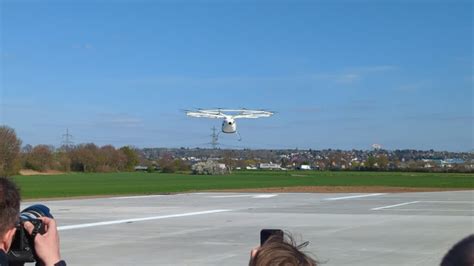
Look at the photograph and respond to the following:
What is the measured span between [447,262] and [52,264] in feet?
5.00

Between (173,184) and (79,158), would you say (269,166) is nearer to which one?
(79,158)

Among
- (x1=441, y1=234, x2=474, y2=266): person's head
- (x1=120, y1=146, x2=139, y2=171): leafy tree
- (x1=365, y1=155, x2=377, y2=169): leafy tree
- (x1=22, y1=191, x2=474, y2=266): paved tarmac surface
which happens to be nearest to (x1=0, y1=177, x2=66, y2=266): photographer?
(x1=441, y1=234, x2=474, y2=266): person's head

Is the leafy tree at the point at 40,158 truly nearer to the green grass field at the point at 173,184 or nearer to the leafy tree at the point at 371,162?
the green grass field at the point at 173,184

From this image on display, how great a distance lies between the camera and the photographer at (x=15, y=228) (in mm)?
2900

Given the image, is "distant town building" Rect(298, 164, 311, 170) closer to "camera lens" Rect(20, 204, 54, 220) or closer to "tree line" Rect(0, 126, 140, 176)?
"tree line" Rect(0, 126, 140, 176)

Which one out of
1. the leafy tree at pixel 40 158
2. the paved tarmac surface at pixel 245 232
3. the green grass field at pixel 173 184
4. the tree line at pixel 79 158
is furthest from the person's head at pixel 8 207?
the leafy tree at pixel 40 158

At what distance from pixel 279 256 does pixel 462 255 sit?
547 millimetres

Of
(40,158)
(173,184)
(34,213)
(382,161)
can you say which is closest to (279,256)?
(34,213)

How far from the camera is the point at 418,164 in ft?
442

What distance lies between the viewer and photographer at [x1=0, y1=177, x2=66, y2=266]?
2900mm

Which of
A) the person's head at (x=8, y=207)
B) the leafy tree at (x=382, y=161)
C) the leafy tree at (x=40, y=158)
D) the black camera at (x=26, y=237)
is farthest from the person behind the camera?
the leafy tree at (x=382, y=161)

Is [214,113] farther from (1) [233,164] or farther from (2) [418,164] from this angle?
(1) [233,164]

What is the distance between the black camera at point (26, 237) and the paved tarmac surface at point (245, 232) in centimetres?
911

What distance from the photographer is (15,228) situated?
3.02 m
